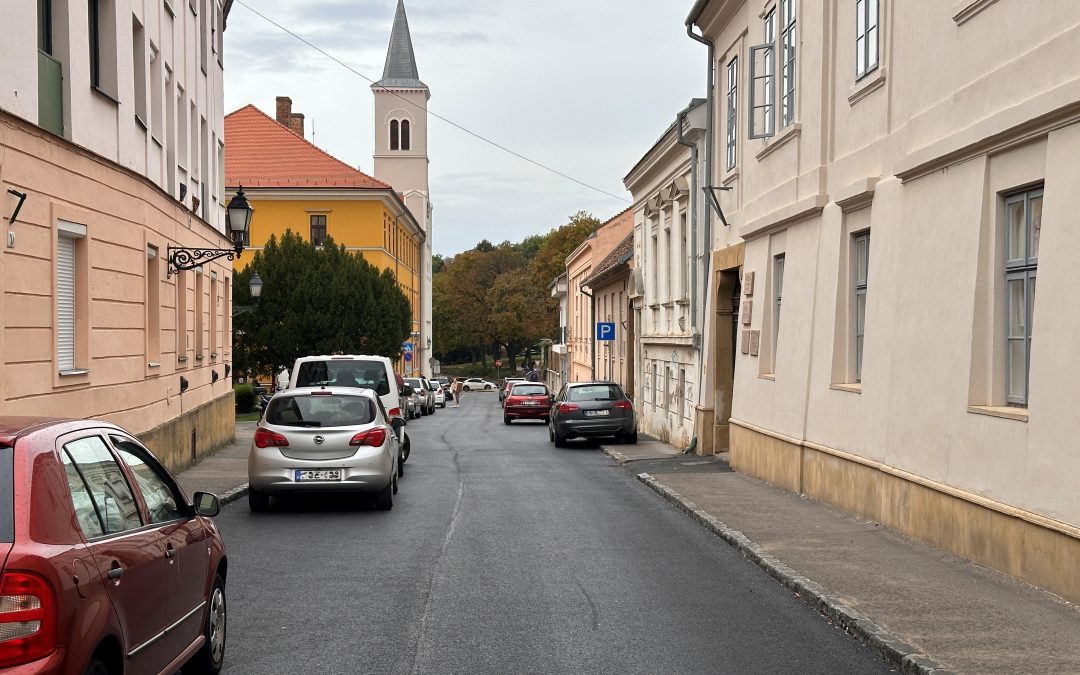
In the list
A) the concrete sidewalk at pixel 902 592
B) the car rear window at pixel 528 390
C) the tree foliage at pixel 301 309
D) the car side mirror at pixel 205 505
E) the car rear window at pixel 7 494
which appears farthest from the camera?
the tree foliage at pixel 301 309

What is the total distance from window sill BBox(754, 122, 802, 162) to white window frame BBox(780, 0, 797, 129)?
143 mm

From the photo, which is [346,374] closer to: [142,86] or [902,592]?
[142,86]

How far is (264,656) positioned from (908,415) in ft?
23.0

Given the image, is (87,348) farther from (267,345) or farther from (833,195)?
(267,345)

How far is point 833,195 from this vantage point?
14.6m

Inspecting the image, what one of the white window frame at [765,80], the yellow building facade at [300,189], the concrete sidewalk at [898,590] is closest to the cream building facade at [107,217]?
the concrete sidewalk at [898,590]

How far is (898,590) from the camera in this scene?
8.69 m

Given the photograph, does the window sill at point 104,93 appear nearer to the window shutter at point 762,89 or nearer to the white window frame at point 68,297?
the white window frame at point 68,297

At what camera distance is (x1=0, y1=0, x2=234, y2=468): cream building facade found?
11.3 m

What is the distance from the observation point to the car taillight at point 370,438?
14375 millimetres

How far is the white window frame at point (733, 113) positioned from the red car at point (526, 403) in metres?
22.1

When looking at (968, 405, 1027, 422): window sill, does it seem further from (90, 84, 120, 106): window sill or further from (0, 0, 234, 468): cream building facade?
(90, 84, 120, 106): window sill

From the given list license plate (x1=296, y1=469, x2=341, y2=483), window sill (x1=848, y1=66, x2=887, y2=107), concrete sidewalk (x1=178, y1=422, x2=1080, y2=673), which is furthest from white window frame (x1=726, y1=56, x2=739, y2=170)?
license plate (x1=296, y1=469, x2=341, y2=483)

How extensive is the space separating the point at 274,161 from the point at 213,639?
5864 centimetres
